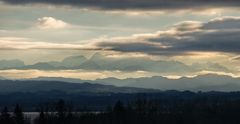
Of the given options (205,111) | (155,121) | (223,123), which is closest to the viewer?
(155,121)

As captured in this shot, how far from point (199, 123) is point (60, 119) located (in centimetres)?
4112

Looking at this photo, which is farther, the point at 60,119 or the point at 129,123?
the point at 129,123

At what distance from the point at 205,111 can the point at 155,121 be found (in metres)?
28.6

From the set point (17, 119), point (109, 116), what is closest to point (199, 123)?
point (109, 116)

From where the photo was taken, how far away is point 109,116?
157250 millimetres

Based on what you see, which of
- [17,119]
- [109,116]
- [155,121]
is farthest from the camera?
[155,121]

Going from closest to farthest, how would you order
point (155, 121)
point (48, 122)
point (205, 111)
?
point (48, 122)
point (155, 121)
point (205, 111)

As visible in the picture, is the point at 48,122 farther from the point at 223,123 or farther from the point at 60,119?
the point at 223,123

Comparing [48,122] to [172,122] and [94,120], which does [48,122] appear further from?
[172,122]

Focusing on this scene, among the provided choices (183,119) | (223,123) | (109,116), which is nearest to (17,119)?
(109,116)

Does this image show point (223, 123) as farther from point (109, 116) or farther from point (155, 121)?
point (109, 116)

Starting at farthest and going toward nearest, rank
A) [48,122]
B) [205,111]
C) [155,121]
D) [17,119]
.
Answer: [205,111] → [155,121] → [48,122] → [17,119]

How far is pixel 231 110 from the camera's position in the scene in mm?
193125

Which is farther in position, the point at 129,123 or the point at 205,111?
the point at 205,111
